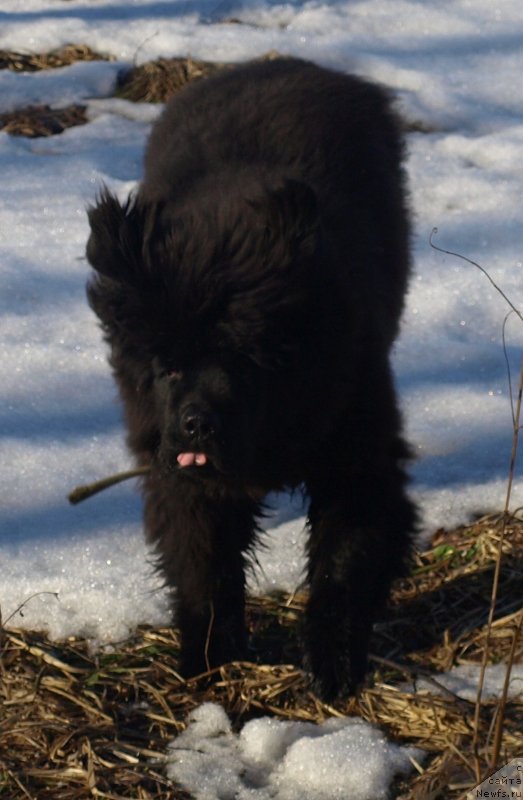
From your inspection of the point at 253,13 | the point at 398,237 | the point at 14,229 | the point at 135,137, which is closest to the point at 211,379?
the point at 398,237

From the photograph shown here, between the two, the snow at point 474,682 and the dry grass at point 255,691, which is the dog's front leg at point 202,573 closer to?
the dry grass at point 255,691

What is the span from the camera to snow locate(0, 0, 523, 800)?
13.2 ft

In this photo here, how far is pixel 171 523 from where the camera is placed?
12.4ft

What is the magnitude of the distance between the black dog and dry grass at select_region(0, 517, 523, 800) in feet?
0.42

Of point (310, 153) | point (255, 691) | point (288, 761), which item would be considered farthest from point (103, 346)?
point (288, 761)

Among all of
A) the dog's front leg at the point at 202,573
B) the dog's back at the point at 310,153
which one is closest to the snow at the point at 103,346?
the dog's front leg at the point at 202,573

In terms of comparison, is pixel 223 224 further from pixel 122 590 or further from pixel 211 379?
pixel 122 590

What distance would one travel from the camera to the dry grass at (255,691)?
10.4 ft

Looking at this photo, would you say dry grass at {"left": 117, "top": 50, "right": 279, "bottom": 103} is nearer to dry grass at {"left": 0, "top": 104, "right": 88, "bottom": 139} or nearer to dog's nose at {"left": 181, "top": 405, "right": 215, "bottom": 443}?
dry grass at {"left": 0, "top": 104, "right": 88, "bottom": 139}

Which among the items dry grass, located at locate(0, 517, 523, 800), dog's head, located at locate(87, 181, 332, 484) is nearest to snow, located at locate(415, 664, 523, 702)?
dry grass, located at locate(0, 517, 523, 800)

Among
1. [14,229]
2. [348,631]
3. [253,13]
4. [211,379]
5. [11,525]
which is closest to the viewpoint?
[211,379]

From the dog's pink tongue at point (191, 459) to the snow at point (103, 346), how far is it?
0.69m

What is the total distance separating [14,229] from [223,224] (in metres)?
3.58

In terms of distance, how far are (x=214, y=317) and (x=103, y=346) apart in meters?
2.63
